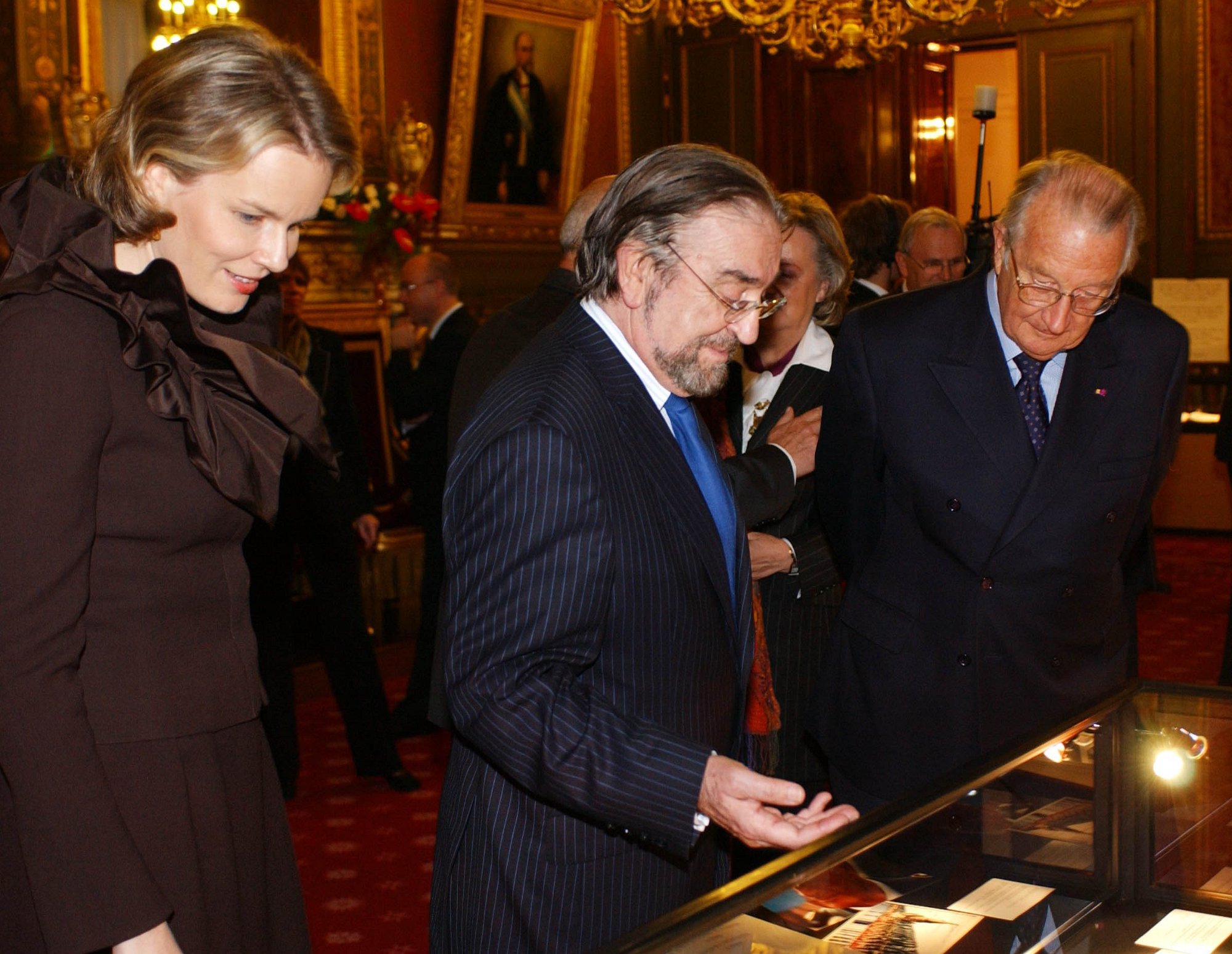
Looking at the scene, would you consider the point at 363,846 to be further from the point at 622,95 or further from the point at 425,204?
the point at 622,95

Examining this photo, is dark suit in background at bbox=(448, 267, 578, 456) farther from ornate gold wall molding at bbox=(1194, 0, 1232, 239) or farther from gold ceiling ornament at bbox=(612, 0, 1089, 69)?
ornate gold wall molding at bbox=(1194, 0, 1232, 239)

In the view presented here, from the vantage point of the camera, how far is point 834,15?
294 inches

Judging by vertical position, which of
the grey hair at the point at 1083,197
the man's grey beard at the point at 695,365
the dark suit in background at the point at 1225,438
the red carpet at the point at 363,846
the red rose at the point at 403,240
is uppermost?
the red rose at the point at 403,240

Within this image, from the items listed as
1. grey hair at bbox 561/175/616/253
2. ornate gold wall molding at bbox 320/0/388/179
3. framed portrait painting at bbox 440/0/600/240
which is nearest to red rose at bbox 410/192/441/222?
ornate gold wall molding at bbox 320/0/388/179

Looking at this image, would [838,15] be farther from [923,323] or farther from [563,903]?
[563,903]

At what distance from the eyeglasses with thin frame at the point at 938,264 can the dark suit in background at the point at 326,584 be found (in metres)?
2.24

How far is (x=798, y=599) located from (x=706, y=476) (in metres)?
1.29

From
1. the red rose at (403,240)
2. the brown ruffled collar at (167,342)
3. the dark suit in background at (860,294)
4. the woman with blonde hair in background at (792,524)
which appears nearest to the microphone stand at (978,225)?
the dark suit in background at (860,294)

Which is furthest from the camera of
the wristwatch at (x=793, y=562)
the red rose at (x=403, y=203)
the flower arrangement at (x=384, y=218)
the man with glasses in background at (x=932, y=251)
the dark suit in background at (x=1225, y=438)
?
the red rose at (x=403, y=203)

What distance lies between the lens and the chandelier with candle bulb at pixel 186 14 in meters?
7.13

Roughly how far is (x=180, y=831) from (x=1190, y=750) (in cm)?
128

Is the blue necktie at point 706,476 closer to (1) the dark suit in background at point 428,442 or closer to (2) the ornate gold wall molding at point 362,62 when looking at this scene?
(1) the dark suit in background at point 428,442

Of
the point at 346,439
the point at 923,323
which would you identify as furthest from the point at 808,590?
the point at 346,439

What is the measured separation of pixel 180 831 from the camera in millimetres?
1605
